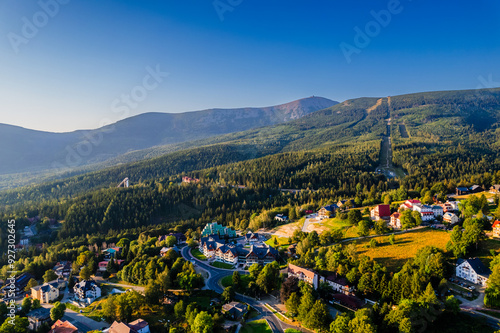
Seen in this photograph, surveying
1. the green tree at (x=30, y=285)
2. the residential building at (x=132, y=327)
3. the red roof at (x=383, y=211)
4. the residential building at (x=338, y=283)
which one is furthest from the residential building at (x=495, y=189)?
the green tree at (x=30, y=285)

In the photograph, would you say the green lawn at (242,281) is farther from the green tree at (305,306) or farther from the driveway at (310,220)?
the driveway at (310,220)

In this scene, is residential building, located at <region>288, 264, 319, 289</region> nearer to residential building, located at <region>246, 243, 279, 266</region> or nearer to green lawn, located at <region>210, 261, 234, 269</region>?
residential building, located at <region>246, 243, 279, 266</region>

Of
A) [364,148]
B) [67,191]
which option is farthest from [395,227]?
[67,191]

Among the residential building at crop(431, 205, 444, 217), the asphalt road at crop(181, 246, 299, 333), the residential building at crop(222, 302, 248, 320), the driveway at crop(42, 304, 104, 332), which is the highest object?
the residential building at crop(431, 205, 444, 217)

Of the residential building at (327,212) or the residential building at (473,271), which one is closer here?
the residential building at (473,271)

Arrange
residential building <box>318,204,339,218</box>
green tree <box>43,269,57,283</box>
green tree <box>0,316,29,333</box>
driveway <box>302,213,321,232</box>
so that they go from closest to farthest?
green tree <box>0,316,29,333</box> → green tree <box>43,269,57,283</box> → driveway <box>302,213,321,232</box> → residential building <box>318,204,339,218</box>

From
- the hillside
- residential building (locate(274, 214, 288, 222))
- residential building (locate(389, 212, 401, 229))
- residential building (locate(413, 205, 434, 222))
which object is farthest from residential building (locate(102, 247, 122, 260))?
residential building (locate(413, 205, 434, 222))
